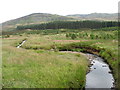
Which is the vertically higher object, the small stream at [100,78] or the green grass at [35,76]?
the green grass at [35,76]

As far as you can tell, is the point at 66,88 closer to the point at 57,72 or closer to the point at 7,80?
the point at 57,72

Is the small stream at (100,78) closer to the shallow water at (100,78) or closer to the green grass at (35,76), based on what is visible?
the shallow water at (100,78)

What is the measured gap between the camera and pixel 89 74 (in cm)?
2306

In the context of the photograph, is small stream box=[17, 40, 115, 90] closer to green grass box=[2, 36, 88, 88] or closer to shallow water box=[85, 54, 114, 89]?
shallow water box=[85, 54, 114, 89]

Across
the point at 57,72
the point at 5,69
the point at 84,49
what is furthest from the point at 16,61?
the point at 84,49

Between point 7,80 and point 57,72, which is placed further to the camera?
point 57,72

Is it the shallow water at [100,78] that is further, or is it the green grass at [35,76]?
the shallow water at [100,78]

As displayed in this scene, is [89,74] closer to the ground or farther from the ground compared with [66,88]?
closer to the ground

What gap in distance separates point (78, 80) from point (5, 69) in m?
7.69

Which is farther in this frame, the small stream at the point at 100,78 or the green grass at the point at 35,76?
the small stream at the point at 100,78

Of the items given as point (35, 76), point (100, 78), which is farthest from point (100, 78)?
point (35, 76)

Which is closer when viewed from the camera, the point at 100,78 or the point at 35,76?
the point at 35,76

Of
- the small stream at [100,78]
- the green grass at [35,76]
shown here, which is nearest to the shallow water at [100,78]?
the small stream at [100,78]

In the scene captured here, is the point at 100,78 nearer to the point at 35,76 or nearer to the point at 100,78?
the point at 100,78
